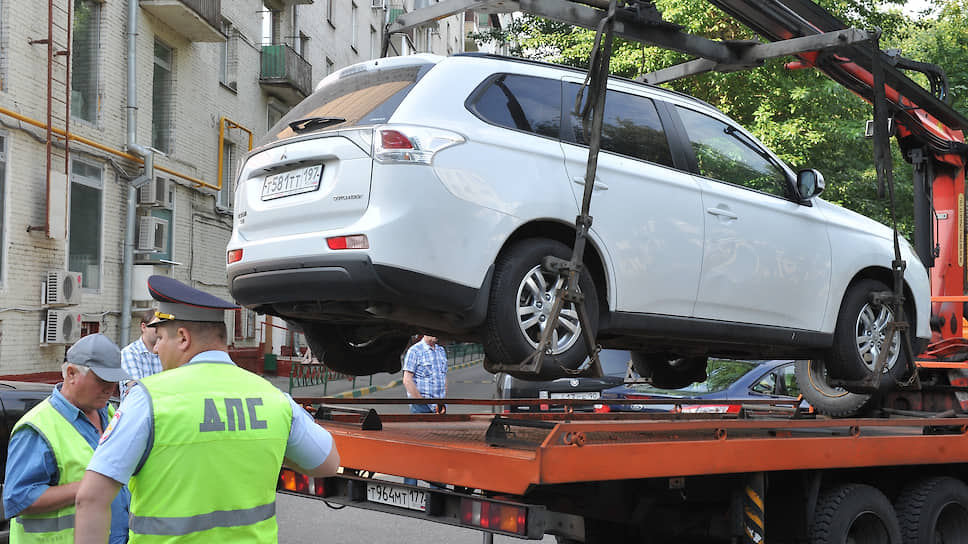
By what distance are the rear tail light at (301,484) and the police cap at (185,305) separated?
201 cm

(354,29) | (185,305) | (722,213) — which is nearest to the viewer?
(185,305)

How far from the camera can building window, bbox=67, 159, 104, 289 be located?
15.8 meters

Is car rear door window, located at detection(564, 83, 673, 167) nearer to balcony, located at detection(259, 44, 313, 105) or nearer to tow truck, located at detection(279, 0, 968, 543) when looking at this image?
tow truck, located at detection(279, 0, 968, 543)

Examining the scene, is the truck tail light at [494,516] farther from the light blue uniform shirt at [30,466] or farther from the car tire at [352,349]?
the car tire at [352,349]

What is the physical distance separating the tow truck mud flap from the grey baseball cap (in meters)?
1.20

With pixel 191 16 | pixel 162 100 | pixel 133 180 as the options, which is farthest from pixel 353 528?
pixel 162 100

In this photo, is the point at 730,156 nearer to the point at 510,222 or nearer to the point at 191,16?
the point at 510,222

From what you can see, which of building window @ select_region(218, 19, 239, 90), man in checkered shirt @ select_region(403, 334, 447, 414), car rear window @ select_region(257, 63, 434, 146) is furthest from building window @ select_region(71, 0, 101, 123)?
car rear window @ select_region(257, 63, 434, 146)

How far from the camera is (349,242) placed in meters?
4.52

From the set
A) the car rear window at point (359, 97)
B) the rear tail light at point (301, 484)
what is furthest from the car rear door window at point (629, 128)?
the rear tail light at point (301, 484)

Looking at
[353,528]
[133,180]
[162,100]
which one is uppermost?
[162,100]

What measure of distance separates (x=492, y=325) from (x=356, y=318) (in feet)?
2.38

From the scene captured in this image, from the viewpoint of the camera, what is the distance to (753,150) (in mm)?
6168

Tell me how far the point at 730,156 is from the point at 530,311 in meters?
1.91
